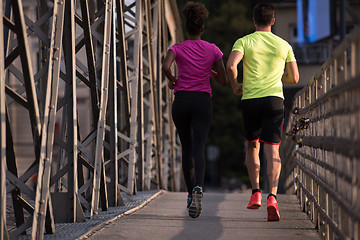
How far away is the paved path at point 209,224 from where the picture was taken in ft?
17.6

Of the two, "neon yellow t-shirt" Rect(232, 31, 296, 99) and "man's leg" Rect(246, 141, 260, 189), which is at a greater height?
"neon yellow t-shirt" Rect(232, 31, 296, 99)

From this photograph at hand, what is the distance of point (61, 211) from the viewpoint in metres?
5.92

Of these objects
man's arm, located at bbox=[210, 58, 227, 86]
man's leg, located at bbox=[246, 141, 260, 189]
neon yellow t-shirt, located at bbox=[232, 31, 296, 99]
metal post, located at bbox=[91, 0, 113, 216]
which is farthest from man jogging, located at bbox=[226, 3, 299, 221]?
metal post, located at bbox=[91, 0, 113, 216]

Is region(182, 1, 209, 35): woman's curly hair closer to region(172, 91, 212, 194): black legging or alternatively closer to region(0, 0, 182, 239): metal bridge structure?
region(172, 91, 212, 194): black legging

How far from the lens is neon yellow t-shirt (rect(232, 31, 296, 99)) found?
246 inches

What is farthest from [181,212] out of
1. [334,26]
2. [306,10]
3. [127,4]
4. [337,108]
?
[306,10]

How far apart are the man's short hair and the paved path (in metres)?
1.61

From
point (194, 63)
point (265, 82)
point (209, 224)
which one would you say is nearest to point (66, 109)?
point (194, 63)

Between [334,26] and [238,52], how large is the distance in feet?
77.9

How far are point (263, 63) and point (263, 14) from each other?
16.3 inches

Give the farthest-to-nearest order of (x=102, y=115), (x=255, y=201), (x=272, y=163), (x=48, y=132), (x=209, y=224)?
1. (x=102, y=115)
2. (x=255, y=201)
3. (x=272, y=163)
4. (x=209, y=224)
5. (x=48, y=132)

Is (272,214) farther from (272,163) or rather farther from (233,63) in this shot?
(233,63)

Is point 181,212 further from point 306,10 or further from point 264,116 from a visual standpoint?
point 306,10

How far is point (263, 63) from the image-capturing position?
6.29 meters
